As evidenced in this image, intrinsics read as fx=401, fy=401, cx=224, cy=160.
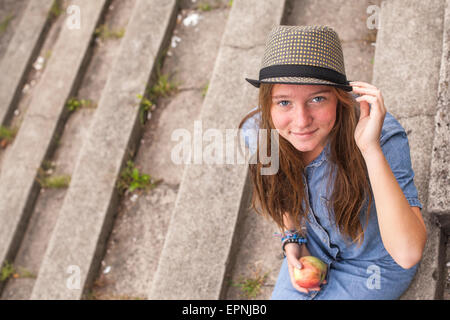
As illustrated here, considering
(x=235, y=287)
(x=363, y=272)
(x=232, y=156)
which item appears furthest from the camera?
(x=232, y=156)

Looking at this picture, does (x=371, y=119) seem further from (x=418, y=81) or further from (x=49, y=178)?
(x=49, y=178)

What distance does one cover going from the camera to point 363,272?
2.17m

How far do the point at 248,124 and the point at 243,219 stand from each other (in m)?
0.98

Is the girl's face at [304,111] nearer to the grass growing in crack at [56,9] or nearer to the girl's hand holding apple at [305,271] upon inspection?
the girl's hand holding apple at [305,271]

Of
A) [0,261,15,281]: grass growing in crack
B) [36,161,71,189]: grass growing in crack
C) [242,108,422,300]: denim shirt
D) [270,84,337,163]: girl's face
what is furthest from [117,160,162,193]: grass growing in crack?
[270,84,337,163]: girl's face

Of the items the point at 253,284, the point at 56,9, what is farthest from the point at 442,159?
the point at 56,9

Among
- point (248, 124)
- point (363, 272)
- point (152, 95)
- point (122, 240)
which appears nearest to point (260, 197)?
point (248, 124)

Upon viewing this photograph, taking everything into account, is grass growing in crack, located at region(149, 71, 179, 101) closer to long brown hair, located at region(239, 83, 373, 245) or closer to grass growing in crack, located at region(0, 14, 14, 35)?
long brown hair, located at region(239, 83, 373, 245)

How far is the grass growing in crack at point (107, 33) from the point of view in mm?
4162

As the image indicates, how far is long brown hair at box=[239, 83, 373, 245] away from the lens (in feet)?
5.82

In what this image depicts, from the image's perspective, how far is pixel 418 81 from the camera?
2.64 metres

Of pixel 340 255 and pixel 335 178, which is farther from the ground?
pixel 335 178

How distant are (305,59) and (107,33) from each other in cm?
317

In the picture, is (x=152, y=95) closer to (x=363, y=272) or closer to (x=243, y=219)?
(x=243, y=219)
